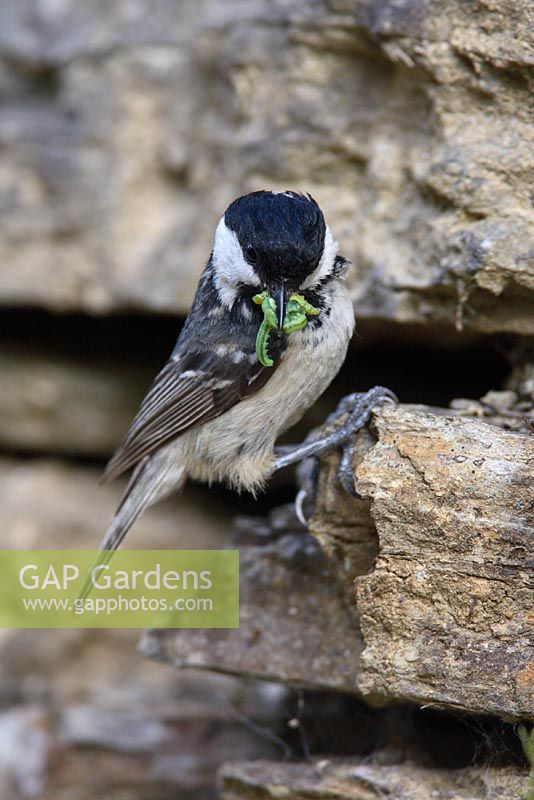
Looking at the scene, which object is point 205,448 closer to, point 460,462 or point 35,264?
point 460,462

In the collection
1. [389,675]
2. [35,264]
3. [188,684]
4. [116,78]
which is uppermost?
[116,78]

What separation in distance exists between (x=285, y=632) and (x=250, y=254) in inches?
58.2

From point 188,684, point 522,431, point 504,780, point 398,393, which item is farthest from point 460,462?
point 188,684

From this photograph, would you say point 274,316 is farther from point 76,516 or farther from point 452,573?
point 76,516

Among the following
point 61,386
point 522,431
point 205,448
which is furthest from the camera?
point 61,386

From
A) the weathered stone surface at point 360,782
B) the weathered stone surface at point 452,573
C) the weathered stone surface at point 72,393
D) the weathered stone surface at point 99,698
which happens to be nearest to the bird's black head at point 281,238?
the weathered stone surface at point 452,573

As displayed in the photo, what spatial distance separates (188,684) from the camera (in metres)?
5.16

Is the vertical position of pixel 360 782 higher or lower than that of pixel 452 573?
lower

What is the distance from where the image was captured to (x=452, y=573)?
9.29ft

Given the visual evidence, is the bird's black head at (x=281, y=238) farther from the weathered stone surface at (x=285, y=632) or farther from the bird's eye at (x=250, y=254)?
the weathered stone surface at (x=285, y=632)

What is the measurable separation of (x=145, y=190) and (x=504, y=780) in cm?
361

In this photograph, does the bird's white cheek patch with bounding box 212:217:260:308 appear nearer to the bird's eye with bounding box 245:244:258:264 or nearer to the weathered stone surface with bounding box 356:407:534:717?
the bird's eye with bounding box 245:244:258:264

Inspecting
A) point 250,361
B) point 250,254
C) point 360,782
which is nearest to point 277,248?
point 250,254

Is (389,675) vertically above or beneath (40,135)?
beneath
